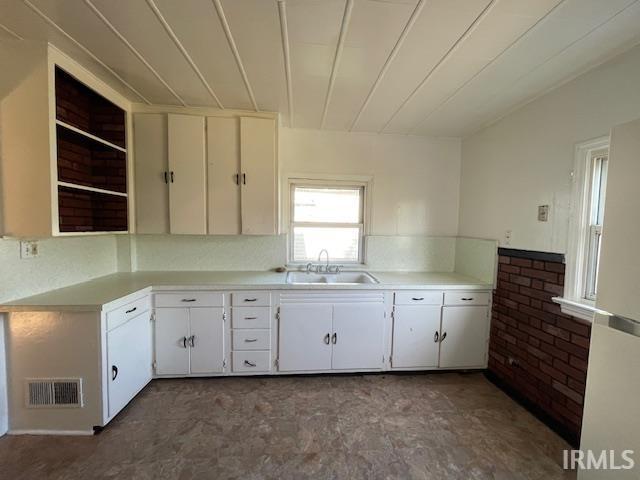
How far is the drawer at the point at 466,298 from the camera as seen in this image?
242 cm

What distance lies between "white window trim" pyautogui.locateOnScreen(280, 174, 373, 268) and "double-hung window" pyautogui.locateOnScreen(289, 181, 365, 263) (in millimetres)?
16

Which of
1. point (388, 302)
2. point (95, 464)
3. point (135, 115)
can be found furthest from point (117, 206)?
point (388, 302)

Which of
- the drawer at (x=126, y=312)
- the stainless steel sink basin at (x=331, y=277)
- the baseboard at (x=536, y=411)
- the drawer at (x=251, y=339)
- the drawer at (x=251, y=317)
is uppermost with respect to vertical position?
the stainless steel sink basin at (x=331, y=277)

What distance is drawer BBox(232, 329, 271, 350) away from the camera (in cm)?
229

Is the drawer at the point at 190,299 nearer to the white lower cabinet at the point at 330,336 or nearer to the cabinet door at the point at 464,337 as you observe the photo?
the white lower cabinet at the point at 330,336

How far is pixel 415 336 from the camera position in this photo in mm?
2432

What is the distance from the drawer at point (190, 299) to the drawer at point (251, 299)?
11 centimetres

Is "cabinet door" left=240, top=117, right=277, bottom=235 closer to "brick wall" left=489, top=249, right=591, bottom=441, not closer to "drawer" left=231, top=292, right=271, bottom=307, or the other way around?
"drawer" left=231, top=292, right=271, bottom=307

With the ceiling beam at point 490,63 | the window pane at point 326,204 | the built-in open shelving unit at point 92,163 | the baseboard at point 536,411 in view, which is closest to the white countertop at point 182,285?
the built-in open shelving unit at point 92,163

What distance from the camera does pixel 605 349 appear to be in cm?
127

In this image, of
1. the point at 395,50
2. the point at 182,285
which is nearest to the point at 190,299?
the point at 182,285

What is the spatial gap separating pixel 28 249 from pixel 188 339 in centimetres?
124

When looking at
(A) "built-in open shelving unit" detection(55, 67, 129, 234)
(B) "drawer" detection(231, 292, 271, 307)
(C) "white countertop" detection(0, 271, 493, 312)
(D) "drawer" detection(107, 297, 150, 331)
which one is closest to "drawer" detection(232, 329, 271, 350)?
(B) "drawer" detection(231, 292, 271, 307)

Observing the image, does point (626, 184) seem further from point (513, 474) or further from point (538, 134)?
point (513, 474)
